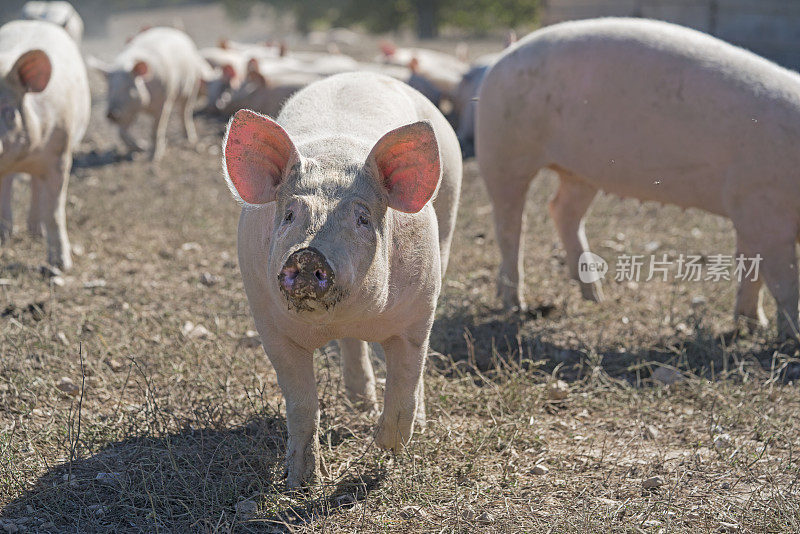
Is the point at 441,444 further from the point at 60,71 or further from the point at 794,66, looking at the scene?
the point at 794,66

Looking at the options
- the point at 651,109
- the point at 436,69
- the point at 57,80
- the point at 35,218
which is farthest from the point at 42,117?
the point at 436,69

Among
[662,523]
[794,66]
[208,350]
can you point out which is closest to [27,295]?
[208,350]

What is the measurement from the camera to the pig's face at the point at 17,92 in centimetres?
504

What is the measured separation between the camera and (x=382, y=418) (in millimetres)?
3223

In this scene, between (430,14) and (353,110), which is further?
(430,14)

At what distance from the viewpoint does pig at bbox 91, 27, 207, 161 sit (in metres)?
9.02

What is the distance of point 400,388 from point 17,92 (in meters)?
3.24

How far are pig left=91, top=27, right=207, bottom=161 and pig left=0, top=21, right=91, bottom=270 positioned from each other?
7.68 feet

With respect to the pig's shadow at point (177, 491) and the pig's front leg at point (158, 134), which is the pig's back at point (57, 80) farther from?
the pig's shadow at point (177, 491)

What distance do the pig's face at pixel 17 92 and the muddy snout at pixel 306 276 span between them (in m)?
3.31

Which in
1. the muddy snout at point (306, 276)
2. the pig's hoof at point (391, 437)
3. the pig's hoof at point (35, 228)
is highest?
the muddy snout at point (306, 276)

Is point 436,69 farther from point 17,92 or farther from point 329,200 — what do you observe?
point 329,200

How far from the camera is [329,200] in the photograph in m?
2.60

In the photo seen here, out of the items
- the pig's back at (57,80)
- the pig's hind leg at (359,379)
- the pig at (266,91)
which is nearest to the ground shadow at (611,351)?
the pig's hind leg at (359,379)
